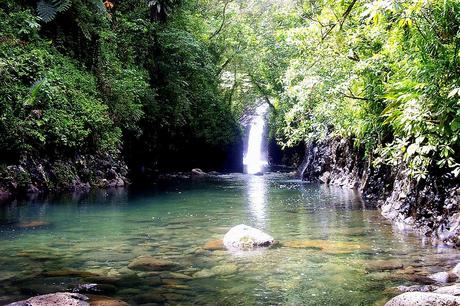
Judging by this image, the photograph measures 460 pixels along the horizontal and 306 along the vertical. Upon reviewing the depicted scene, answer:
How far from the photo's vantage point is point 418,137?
6.97 meters

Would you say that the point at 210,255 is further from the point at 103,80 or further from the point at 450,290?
the point at 103,80

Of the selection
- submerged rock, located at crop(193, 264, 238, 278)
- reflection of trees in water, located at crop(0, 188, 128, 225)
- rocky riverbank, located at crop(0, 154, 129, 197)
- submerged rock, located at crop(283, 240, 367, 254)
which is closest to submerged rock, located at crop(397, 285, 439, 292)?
submerged rock, located at crop(283, 240, 367, 254)

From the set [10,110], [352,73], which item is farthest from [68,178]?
[352,73]

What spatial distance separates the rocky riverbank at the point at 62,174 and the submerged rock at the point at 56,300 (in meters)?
10.1

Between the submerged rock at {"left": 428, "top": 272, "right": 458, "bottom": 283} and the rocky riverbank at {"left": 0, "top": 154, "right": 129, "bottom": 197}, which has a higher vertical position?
the rocky riverbank at {"left": 0, "top": 154, "right": 129, "bottom": 197}

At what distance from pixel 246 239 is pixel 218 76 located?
1073 inches

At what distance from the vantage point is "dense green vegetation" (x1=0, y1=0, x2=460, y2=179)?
6.77 meters

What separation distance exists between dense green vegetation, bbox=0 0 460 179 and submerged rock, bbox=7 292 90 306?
11.1 feet

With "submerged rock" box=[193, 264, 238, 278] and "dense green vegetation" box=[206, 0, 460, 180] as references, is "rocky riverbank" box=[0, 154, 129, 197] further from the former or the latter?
"submerged rock" box=[193, 264, 238, 278]

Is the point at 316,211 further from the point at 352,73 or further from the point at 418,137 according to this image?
the point at 418,137

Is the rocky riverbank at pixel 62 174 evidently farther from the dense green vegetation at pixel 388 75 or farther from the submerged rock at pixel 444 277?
the submerged rock at pixel 444 277

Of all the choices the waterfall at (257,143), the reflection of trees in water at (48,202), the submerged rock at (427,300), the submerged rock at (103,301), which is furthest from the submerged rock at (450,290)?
the waterfall at (257,143)

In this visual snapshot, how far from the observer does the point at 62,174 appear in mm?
16062

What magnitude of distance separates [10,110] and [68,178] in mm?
3319
